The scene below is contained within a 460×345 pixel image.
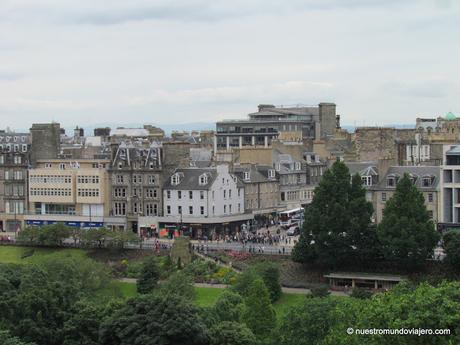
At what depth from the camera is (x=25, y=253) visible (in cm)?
11119

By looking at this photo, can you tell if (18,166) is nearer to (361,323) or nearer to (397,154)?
(397,154)

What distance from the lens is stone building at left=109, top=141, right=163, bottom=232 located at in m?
118

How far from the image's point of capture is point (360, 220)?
92562 mm

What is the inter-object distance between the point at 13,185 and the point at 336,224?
45.7 m

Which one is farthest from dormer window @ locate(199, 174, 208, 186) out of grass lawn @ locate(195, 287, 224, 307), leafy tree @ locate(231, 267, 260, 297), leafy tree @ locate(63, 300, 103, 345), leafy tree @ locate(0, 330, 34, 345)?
leafy tree @ locate(0, 330, 34, 345)

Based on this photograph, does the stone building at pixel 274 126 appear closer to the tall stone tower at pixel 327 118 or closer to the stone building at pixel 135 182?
the tall stone tower at pixel 327 118

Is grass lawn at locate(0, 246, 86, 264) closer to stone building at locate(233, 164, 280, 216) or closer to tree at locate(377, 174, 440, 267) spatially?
stone building at locate(233, 164, 280, 216)

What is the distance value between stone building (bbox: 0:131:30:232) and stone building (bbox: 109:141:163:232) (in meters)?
10.8

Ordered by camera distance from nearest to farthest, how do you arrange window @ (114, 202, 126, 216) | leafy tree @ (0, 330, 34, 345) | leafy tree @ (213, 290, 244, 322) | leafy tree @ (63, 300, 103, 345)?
leafy tree @ (0, 330, 34, 345), leafy tree @ (63, 300, 103, 345), leafy tree @ (213, 290, 244, 322), window @ (114, 202, 126, 216)

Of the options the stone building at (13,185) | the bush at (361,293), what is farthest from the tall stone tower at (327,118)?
the bush at (361,293)

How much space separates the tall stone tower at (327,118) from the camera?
6745 inches

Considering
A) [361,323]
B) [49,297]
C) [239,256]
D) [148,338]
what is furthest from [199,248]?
[361,323]

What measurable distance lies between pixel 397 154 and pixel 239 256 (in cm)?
2309

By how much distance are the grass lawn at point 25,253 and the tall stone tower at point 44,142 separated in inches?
628
